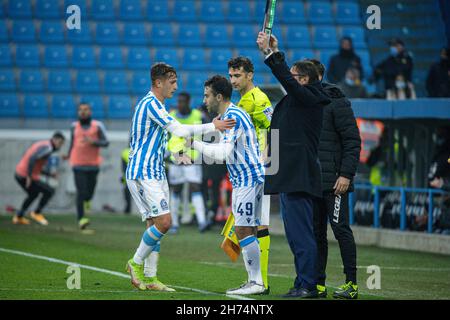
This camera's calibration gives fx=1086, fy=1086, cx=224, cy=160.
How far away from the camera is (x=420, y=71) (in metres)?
20.6

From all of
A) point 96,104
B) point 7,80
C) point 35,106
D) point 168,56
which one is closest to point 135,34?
point 168,56

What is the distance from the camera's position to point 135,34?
85.3ft

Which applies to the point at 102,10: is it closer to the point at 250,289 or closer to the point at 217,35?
the point at 217,35

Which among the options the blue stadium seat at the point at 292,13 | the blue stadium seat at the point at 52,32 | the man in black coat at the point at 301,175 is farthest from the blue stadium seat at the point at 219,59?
the man in black coat at the point at 301,175

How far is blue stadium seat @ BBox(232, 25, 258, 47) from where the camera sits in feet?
85.6

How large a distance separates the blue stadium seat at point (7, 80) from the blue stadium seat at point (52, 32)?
137 cm

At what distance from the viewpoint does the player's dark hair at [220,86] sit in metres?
9.70

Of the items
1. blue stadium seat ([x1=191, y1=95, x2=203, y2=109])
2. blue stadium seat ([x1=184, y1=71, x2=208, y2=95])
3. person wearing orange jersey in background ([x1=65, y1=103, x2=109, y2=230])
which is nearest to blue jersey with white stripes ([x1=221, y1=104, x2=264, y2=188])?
person wearing orange jersey in background ([x1=65, y1=103, x2=109, y2=230])

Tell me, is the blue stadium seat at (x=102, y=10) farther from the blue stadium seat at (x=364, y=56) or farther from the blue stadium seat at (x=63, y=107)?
the blue stadium seat at (x=364, y=56)

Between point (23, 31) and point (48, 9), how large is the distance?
3.00 feet

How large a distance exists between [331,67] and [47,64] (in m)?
7.49

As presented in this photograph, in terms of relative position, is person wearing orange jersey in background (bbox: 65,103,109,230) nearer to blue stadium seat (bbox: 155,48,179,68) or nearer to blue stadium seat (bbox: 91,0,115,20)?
blue stadium seat (bbox: 155,48,179,68)

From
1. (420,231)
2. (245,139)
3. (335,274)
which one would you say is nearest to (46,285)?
(245,139)
